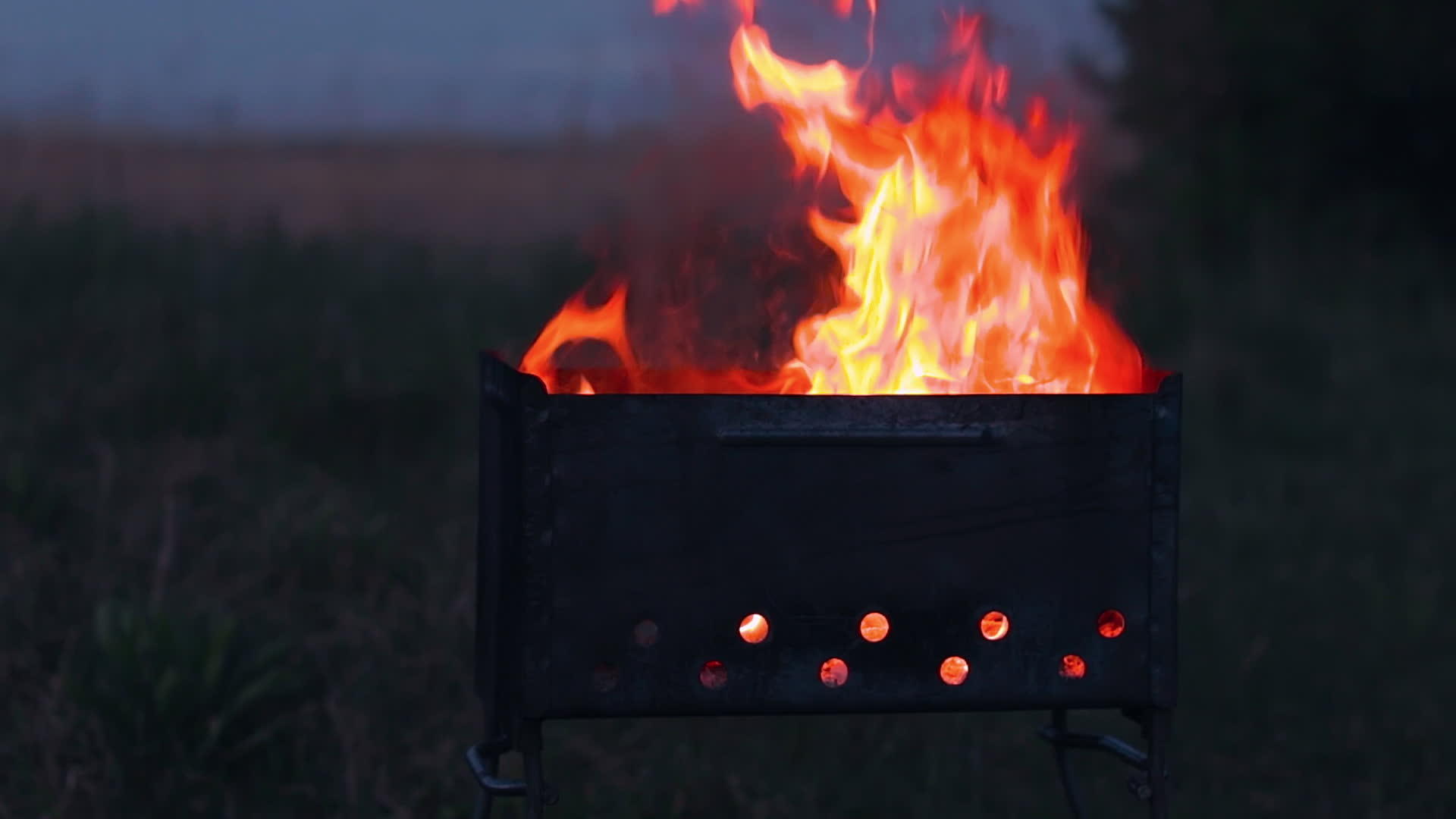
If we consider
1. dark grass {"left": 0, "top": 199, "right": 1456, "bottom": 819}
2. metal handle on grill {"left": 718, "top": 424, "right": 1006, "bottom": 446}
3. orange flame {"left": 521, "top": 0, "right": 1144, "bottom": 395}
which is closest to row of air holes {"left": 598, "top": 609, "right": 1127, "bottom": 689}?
metal handle on grill {"left": 718, "top": 424, "right": 1006, "bottom": 446}

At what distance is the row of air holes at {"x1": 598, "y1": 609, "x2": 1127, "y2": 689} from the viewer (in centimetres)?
229

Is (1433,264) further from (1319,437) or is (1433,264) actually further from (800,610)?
(800,610)

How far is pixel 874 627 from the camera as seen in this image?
7.69 feet

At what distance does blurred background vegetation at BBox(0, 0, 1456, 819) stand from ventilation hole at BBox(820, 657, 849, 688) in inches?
52.8

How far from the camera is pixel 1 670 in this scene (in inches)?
157

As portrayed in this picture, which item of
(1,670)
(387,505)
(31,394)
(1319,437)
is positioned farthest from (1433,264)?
(1,670)

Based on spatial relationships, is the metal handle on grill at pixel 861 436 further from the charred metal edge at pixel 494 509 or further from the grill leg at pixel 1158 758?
the grill leg at pixel 1158 758

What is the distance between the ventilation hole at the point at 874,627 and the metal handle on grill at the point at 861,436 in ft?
0.86

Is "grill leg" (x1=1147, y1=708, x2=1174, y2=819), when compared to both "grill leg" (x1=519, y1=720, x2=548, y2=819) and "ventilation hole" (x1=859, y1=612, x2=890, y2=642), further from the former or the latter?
"grill leg" (x1=519, y1=720, x2=548, y2=819)

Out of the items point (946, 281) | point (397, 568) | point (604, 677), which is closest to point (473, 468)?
point (397, 568)

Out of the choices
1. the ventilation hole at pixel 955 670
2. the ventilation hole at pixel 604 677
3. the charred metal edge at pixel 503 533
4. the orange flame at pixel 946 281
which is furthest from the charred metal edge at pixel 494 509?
the ventilation hole at pixel 955 670

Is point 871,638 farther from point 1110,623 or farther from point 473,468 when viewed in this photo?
point 473,468

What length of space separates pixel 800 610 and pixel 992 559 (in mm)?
300

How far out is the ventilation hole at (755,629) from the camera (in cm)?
231
